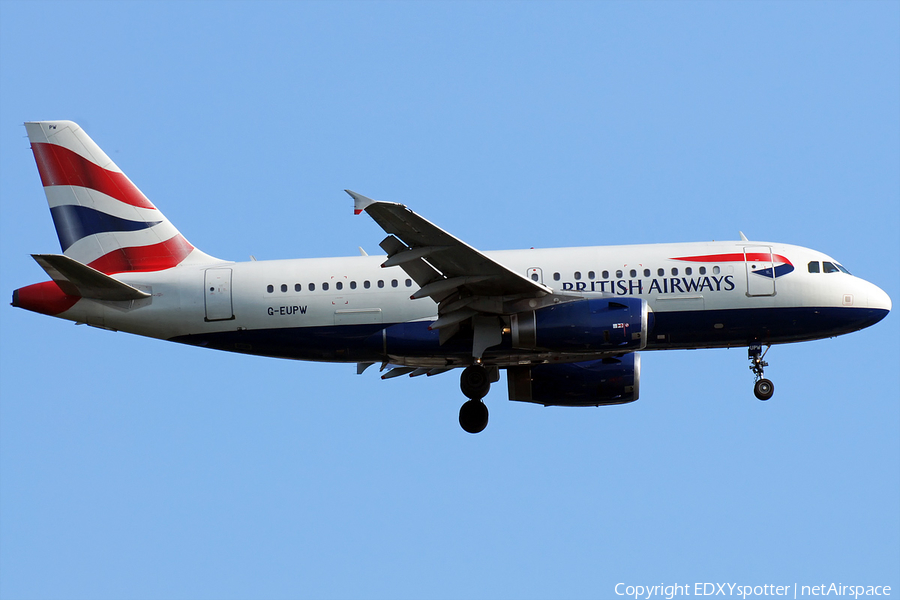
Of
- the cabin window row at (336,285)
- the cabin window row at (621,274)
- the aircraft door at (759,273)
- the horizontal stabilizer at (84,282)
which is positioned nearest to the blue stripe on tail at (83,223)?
the horizontal stabilizer at (84,282)

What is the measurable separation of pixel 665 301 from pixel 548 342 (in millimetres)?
3770

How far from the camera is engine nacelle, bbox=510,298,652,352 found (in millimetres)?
29109

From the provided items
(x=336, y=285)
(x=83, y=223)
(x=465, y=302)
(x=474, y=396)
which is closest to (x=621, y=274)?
(x=465, y=302)

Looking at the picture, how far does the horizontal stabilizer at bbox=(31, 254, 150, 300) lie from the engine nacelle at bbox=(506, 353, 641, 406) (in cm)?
1196

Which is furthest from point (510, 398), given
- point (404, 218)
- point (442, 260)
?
point (404, 218)

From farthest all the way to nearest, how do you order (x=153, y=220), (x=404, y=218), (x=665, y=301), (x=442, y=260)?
(x=153, y=220) → (x=665, y=301) → (x=442, y=260) → (x=404, y=218)

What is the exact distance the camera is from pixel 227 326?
1244 inches

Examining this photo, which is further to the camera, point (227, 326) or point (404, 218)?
point (227, 326)

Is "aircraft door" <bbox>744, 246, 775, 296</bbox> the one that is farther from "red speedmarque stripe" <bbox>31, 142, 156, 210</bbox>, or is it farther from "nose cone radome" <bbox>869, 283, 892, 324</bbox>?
"red speedmarque stripe" <bbox>31, 142, 156, 210</bbox>

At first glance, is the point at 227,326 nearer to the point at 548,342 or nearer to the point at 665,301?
the point at 548,342

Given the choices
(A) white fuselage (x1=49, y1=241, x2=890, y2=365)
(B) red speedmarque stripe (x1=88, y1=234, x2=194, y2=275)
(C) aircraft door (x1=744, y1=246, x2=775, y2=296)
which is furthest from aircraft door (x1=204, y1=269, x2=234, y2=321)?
(C) aircraft door (x1=744, y1=246, x2=775, y2=296)

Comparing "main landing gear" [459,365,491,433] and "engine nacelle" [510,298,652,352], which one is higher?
"engine nacelle" [510,298,652,352]

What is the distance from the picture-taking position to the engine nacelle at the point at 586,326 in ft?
95.5

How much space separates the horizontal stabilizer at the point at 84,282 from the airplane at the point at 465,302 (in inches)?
1.8
